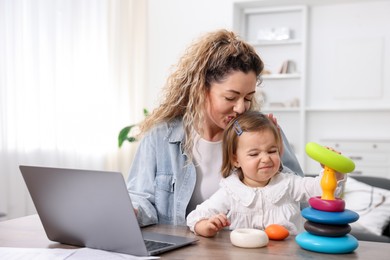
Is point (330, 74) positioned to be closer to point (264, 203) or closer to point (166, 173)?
point (166, 173)

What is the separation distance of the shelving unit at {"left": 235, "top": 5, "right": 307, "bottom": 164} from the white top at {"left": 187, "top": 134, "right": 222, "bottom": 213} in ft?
13.2

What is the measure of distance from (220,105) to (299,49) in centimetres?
435

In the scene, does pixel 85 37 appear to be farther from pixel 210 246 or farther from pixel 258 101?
pixel 210 246

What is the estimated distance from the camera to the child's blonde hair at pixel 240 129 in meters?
1.56

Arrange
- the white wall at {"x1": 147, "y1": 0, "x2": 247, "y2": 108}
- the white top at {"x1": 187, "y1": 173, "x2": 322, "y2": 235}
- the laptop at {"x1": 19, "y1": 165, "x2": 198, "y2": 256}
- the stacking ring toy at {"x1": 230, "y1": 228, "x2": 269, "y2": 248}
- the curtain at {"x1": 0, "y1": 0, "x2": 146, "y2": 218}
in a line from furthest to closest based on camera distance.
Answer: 1. the white wall at {"x1": 147, "y1": 0, "x2": 247, "y2": 108}
2. the curtain at {"x1": 0, "y1": 0, "x2": 146, "y2": 218}
3. the white top at {"x1": 187, "y1": 173, "x2": 322, "y2": 235}
4. the stacking ring toy at {"x1": 230, "y1": 228, "x2": 269, "y2": 248}
5. the laptop at {"x1": 19, "y1": 165, "x2": 198, "y2": 256}

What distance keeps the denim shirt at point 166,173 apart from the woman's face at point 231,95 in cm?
17

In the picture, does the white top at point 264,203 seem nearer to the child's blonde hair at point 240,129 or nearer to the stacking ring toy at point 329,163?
the child's blonde hair at point 240,129

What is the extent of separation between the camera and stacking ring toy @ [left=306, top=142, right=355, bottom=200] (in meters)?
1.13

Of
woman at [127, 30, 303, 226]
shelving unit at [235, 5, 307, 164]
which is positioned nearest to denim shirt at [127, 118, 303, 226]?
woman at [127, 30, 303, 226]

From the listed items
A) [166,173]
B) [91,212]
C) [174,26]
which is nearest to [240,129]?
[166,173]

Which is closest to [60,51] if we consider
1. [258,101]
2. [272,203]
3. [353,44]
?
[258,101]

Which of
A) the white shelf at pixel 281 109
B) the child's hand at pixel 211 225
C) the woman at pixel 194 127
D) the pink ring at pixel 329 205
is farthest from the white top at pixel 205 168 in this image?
the white shelf at pixel 281 109

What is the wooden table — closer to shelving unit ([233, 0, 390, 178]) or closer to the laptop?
the laptop

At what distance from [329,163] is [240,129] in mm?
475
